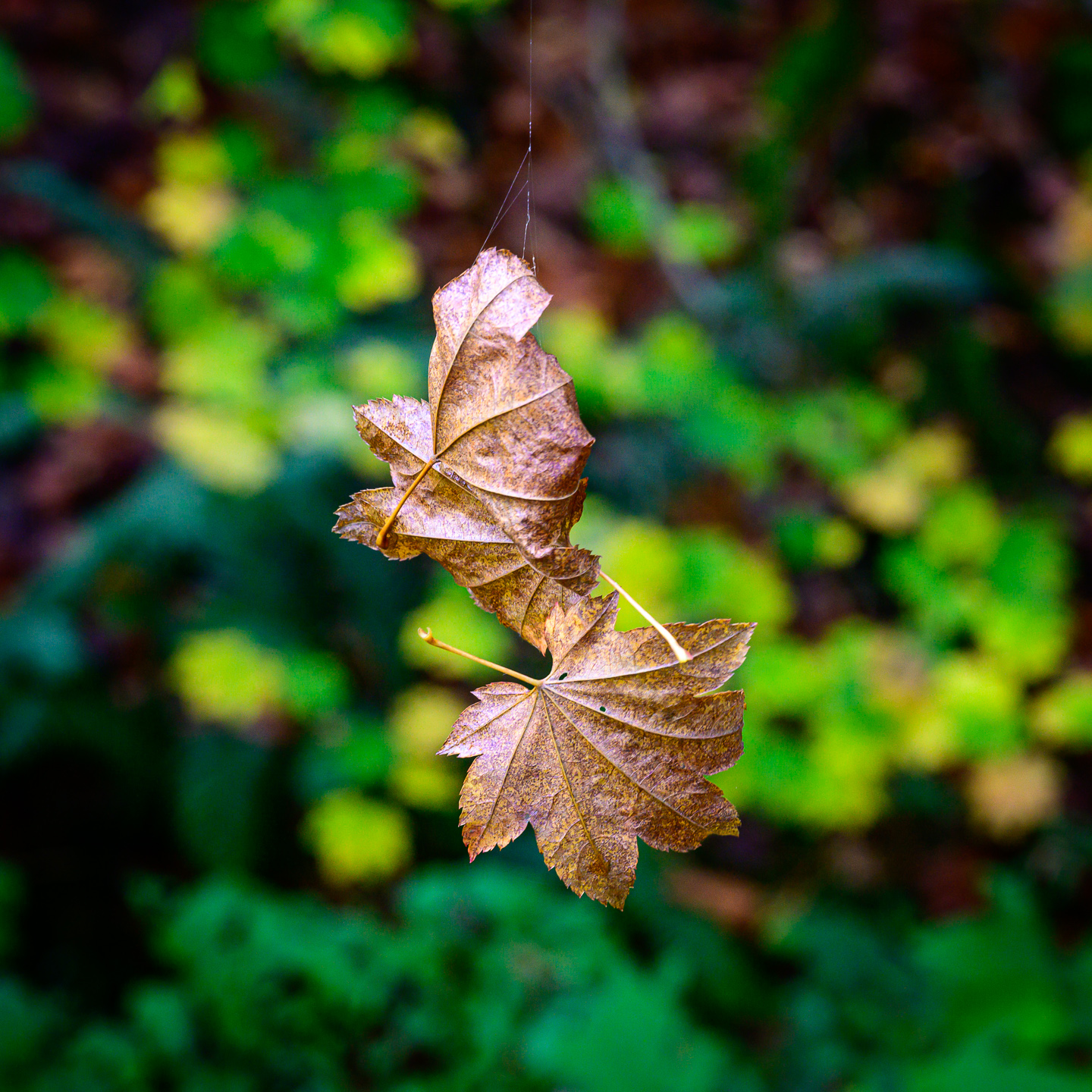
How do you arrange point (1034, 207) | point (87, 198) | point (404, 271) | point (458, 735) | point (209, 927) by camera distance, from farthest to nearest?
point (1034, 207) < point (87, 198) < point (404, 271) < point (209, 927) < point (458, 735)

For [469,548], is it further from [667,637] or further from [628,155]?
[628,155]

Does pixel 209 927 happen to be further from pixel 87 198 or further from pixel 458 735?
pixel 87 198

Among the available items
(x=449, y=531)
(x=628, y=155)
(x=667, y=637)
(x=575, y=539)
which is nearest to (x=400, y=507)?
(x=449, y=531)

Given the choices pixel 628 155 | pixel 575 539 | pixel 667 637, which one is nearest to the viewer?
pixel 667 637

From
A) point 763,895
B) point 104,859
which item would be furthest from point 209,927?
point 763,895

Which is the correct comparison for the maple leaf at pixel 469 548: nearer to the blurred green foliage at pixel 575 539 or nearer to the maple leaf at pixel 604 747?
the maple leaf at pixel 604 747

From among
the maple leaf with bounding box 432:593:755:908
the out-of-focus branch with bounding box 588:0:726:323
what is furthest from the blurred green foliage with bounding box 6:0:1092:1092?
the maple leaf with bounding box 432:593:755:908

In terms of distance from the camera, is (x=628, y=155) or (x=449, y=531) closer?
(x=449, y=531)

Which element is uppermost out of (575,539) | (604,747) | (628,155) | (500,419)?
(628,155)
